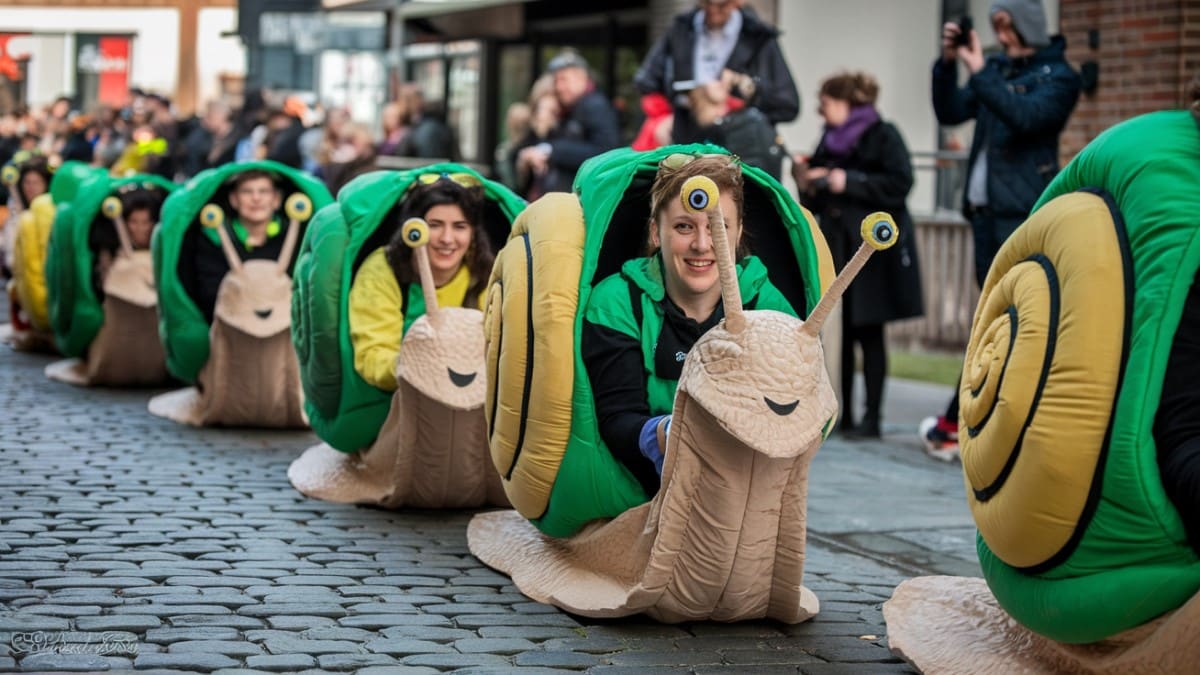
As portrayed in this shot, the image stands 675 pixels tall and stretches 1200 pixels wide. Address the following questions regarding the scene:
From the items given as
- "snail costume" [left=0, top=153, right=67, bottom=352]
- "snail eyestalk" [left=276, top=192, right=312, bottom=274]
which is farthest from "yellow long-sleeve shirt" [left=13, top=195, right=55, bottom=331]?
"snail eyestalk" [left=276, top=192, right=312, bottom=274]

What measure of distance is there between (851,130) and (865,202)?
1.35 ft

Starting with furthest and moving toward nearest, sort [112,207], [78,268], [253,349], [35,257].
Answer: [35,257], [78,268], [112,207], [253,349]

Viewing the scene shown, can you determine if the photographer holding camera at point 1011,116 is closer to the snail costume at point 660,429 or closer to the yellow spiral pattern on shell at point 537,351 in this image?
the snail costume at point 660,429

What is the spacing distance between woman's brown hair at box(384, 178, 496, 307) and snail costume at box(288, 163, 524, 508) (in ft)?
0.04

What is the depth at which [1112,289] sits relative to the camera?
4.44 m

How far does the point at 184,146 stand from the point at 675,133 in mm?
11662

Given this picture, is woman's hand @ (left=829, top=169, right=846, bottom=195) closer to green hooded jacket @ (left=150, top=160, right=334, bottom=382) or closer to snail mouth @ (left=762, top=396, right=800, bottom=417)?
green hooded jacket @ (left=150, top=160, right=334, bottom=382)

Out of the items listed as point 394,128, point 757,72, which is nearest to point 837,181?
point 757,72

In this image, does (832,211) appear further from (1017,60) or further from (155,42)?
(155,42)

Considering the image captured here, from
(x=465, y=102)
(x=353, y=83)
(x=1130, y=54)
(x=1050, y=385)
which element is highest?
(x=353, y=83)

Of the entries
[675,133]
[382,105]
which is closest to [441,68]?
[382,105]

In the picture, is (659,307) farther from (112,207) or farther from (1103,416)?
(112,207)

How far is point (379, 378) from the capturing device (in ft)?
26.1

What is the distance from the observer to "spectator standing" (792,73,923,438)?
10484mm
